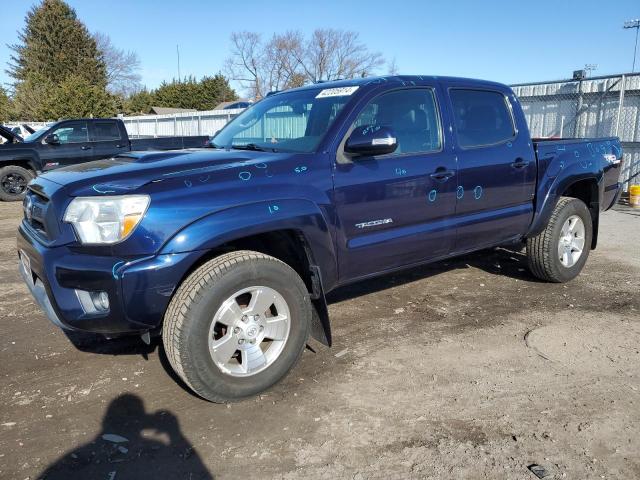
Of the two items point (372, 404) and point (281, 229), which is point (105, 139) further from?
point (372, 404)

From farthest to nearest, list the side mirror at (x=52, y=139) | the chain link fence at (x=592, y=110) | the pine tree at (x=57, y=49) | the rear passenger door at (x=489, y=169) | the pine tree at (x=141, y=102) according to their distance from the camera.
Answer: the pine tree at (x=141, y=102) < the pine tree at (x=57, y=49) < the side mirror at (x=52, y=139) < the chain link fence at (x=592, y=110) < the rear passenger door at (x=489, y=169)

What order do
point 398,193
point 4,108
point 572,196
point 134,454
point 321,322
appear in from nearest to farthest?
point 134,454 → point 321,322 → point 398,193 → point 572,196 → point 4,108

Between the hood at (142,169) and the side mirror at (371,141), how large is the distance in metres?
0.47

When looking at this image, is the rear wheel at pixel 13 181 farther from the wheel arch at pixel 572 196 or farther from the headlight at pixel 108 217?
the wheel arch at pixel 572 196

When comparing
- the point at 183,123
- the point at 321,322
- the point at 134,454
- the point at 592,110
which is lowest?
the point at 134,454

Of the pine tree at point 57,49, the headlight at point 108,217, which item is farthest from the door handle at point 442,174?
the pine tree at point 57,49

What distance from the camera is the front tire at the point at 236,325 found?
277 centimetres

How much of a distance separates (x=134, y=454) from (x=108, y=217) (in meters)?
1.20

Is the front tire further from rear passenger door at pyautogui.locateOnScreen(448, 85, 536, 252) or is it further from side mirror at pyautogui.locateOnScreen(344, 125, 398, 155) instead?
rear passenger door at pyautogui.locateOnScreen(448, 85, 536, 252)

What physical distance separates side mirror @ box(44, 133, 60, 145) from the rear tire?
33.3 feet

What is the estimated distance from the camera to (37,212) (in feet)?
10.2

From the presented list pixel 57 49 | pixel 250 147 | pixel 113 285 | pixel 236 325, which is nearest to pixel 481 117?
pixel 250 147

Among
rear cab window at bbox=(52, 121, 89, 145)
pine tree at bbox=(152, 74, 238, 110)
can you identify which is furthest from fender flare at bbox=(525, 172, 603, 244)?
pine tree at bbox=(152, 74, 238, 110)

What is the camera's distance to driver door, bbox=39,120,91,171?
11.5 metres
